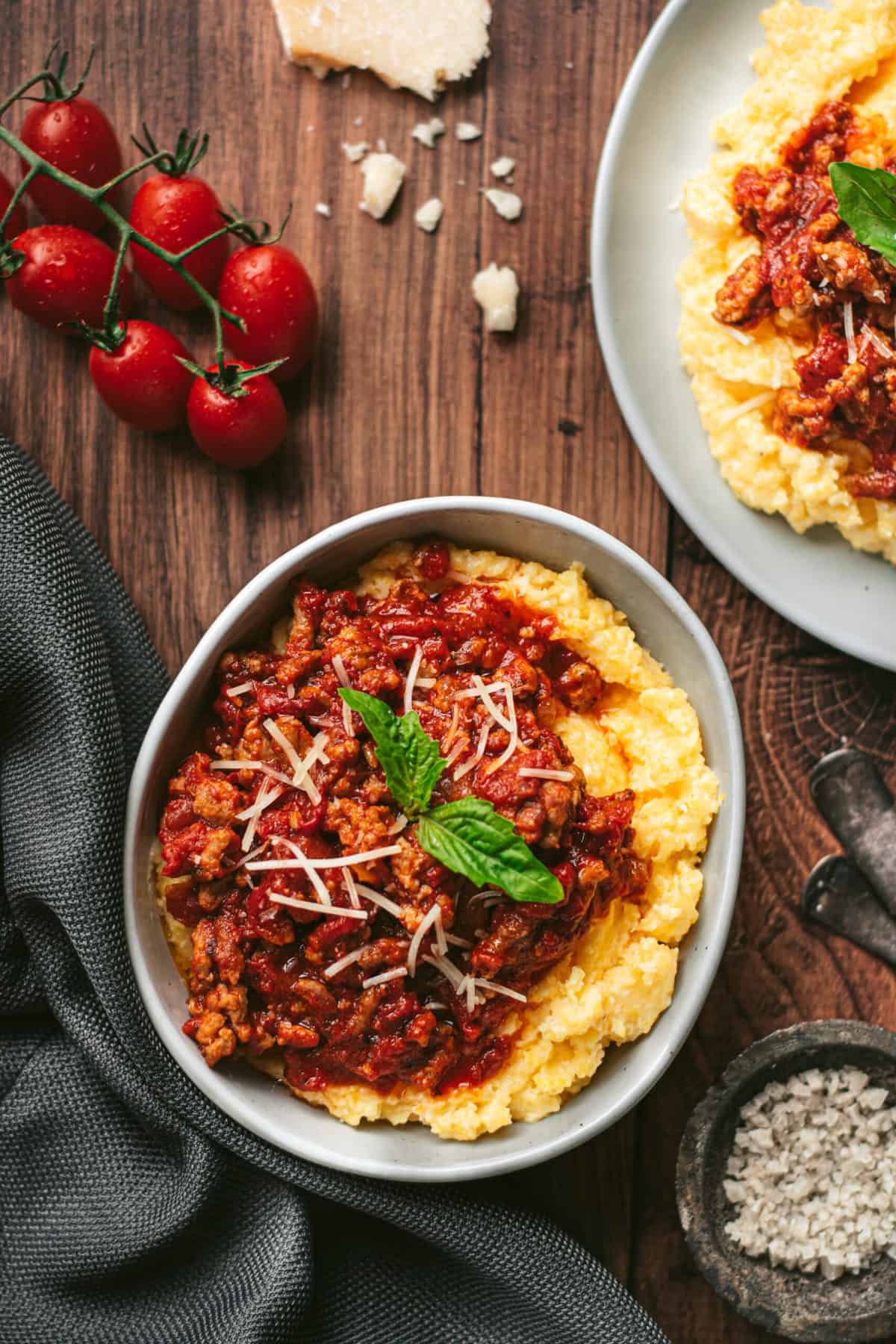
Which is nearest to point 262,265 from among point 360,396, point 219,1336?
point 360,396

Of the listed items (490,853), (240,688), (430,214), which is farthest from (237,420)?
(490,853)

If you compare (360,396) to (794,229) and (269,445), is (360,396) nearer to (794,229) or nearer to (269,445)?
(269,445)

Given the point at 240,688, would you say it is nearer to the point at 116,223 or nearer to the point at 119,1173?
the point at 116,223

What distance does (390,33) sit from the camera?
3.31 metres

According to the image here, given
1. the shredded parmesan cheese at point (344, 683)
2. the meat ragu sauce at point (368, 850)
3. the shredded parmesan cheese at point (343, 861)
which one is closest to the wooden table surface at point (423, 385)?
the meat ragu sauce at point (368, 850)

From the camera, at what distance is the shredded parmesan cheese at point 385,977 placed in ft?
9.08

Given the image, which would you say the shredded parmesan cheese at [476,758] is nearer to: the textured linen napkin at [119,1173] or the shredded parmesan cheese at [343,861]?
the shredded parmesan cheese at [343,861]

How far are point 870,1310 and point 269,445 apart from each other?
2870mm

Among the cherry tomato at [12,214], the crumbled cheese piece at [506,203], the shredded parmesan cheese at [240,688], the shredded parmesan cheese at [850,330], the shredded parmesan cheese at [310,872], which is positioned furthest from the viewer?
the crumbled cheese piece at [506,203]

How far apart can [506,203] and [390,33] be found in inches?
22.4

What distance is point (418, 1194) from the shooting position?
3094 millimetres

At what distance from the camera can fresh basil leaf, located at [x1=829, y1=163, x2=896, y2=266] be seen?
282 cm

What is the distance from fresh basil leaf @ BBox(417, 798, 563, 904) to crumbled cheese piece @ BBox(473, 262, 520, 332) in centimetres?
149

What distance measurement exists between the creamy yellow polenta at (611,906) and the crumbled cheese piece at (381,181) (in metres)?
1.07
